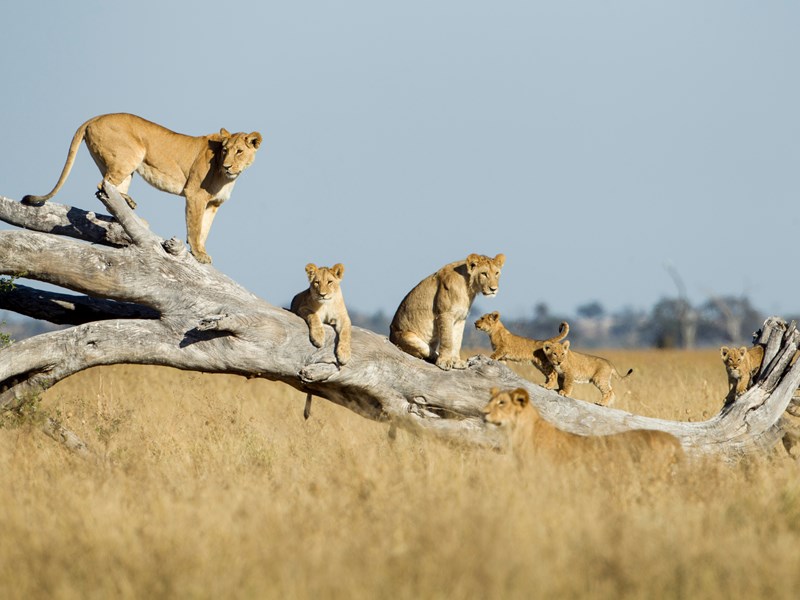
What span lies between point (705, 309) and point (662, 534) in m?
77.9

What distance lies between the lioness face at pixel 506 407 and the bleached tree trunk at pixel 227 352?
0.98 meters

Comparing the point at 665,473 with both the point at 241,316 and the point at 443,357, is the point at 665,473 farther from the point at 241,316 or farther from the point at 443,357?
the point at 241,316

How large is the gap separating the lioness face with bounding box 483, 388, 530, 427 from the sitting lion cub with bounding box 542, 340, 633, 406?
14.8ft

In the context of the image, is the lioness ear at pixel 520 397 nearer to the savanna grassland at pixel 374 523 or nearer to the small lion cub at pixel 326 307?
the savanna grassland at pixel 374 523

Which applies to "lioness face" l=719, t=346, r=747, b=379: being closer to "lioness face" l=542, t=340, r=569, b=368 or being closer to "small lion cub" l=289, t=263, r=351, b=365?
"lioness face" l=542, t=340, r=569, b=368

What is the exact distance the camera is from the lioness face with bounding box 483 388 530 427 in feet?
23.2

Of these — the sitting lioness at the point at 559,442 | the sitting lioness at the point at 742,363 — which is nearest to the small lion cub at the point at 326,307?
the sitting lioness at the point at 559,442

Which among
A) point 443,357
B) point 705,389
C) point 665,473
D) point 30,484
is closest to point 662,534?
point 665,473

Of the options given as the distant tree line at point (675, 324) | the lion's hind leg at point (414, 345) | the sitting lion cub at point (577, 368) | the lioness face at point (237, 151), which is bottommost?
the lion's hind leg at point (414, 345)

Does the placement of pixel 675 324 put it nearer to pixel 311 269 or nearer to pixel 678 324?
pixel 678 324

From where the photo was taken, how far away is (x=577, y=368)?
1200 cm

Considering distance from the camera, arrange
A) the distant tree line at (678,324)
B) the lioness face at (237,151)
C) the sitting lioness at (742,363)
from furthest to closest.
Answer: the distant tree line at (678,324) → the sitting lioness at (742,363) → the lioness face at (237,151)

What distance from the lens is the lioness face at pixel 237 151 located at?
930 centimetres

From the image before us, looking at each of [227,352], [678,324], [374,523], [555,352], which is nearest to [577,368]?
[555,352]
